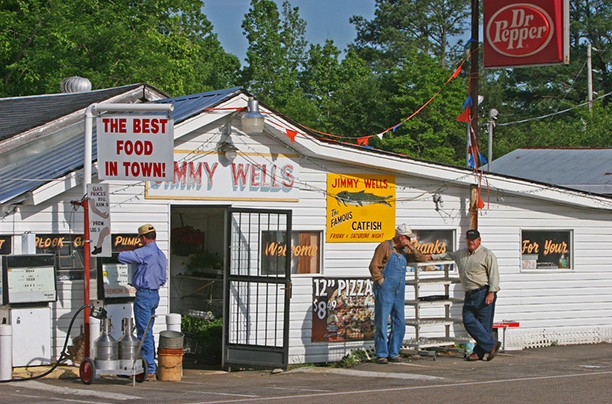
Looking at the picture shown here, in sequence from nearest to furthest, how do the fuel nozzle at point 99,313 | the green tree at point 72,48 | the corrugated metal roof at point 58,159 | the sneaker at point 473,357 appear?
the fuel nozzle at point 99,313
the corrugated metal roof at point 58,159
the sneaker at point 473,357
the green tree at point 72,48

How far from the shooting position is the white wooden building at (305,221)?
34.1 ft

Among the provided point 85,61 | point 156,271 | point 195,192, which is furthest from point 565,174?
point 85,61

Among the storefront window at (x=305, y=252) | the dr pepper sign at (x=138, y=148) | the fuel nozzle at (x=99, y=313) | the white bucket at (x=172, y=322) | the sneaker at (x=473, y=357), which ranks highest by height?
the dr pepper sign at (x=138, y=148)

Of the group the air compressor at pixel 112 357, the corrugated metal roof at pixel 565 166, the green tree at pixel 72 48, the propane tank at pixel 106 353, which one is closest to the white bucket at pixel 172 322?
the air compressor at pixel 112 357

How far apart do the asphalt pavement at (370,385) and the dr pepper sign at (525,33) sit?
5417mm

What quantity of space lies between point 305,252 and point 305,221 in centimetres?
50

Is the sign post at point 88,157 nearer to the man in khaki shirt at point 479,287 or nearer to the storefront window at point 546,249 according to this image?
the man in khaki shirt at point 479,287

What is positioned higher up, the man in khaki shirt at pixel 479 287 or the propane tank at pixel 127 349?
the man in khaki shirt at pixel 479 287

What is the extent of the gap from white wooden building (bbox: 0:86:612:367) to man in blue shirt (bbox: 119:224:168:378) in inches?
45.9

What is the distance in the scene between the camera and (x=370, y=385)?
9.03 m

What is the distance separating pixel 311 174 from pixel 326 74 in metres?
44.0

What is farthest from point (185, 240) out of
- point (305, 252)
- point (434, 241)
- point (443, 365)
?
point (443, 365)

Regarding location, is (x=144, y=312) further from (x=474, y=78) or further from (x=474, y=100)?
(x=474, y=78)

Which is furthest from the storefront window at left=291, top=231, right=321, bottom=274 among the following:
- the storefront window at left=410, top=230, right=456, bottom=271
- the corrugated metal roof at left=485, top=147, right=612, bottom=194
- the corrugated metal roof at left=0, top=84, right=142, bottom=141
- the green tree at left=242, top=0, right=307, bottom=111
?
the green tree at left=242, top=0, right=307, bottom=111
